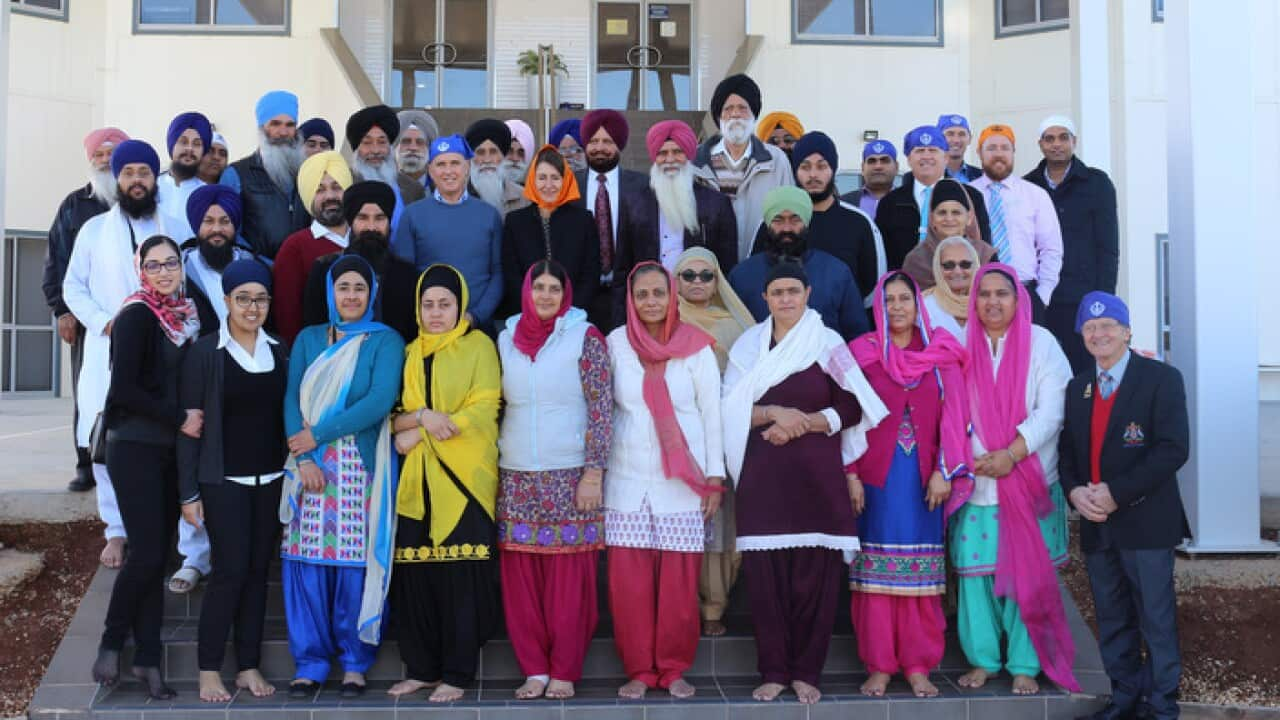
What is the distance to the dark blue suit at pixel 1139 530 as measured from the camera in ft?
13.9

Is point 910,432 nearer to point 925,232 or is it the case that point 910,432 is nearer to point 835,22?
point 925,232

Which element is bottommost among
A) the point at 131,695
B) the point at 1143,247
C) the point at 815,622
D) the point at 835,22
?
the point at 131,695

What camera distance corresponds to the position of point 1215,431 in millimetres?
5488

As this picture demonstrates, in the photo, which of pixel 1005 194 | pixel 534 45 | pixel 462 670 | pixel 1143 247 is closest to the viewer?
pixel 462 670

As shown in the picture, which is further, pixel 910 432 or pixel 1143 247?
pixel 1143 247

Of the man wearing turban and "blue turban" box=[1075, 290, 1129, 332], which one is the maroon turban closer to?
the man wearing turban

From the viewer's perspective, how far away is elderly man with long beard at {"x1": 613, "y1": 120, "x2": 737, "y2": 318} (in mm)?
5270

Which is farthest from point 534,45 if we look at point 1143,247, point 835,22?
point 1143,247

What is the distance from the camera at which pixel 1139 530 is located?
4.27m

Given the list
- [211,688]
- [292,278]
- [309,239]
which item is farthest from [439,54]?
[211,688]

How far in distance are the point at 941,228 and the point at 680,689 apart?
8.05 feet

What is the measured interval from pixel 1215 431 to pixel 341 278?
14.1 feet

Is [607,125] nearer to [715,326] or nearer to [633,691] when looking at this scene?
[715,326]

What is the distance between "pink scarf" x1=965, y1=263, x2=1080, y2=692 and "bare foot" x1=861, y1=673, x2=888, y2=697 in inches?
23.3
